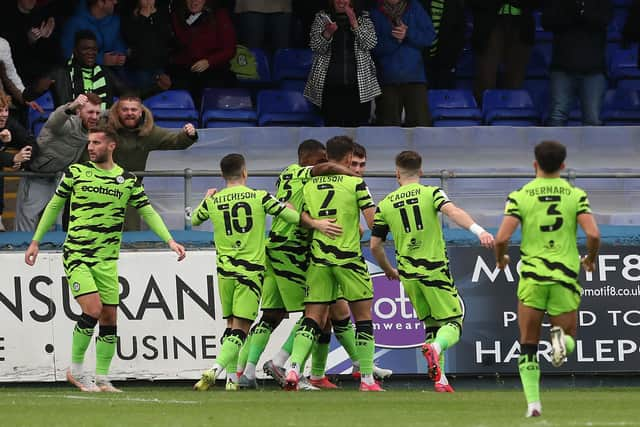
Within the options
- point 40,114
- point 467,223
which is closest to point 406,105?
point 40,114

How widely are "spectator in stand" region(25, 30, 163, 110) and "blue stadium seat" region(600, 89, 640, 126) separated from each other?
6190 mm

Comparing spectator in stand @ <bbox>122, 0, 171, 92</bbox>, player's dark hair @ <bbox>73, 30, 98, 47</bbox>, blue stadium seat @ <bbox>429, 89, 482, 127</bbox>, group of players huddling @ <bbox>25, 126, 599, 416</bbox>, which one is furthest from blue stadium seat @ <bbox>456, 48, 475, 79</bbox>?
group of players huddling @ <bbox>25, 126, 599, 416</bbox>

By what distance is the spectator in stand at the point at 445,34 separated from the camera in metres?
18.0

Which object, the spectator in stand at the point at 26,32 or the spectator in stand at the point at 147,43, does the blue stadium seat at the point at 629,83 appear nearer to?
the spectator in stand at the point at 147,43

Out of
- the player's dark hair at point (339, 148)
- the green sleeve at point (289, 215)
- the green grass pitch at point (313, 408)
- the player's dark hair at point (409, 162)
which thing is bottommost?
the green grass pitch at point (313, 408)

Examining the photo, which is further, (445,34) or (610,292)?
(445,34)

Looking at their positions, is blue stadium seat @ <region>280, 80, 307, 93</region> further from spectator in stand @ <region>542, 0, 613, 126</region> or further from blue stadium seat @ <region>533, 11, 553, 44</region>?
blue stadium seat @ <region>533, 11, 553, 44</region>

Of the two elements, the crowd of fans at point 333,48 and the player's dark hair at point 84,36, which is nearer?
the player's dark hair at point 84,36

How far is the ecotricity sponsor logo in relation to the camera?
48.1ft

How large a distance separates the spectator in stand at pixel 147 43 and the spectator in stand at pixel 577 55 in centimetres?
438

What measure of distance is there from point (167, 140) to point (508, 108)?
16.4ft

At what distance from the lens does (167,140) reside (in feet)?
47.6

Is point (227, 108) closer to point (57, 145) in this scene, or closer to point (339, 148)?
point (57, 145)

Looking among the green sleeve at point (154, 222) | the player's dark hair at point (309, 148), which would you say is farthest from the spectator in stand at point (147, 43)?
the green sleeve at point (154, 222)
